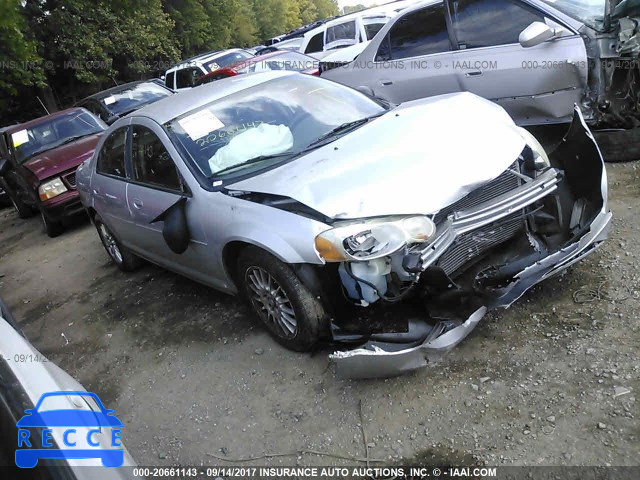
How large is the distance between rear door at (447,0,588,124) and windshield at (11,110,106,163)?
5818 millimetres

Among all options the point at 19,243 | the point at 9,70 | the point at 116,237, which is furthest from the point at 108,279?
the point at 9,70

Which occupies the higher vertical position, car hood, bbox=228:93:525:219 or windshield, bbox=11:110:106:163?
car hood, bbox=228:93:525:219

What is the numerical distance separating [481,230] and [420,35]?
11.4ft

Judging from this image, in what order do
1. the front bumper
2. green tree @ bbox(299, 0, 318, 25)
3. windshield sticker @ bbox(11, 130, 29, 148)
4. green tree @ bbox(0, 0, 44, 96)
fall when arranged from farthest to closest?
green tree @ bbox(299, 0, 318, 25)
green tree @ bbox(0, 0, 44, 96)
windshield sticker @ bbox(11, 130, 29, 148)
the front bumper

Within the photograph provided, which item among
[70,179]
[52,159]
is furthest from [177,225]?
[52,159]

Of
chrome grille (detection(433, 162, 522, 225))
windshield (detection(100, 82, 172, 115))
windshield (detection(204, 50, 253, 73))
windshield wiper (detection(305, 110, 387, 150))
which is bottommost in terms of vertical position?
windshield (detection(204, 50, 253, 73))

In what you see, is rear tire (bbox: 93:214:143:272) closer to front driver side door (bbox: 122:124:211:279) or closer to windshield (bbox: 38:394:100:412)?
front driver side door (bbox: 122:124:211:279)

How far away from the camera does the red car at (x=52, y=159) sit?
748cm

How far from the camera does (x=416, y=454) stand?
8.13 ft

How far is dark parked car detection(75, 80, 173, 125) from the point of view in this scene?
9836mm

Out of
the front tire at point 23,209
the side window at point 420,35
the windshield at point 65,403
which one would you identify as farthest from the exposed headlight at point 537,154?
the front tire at point 23,209

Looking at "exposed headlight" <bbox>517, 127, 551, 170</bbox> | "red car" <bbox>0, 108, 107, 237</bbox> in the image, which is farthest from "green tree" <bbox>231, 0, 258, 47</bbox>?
"exposed headlight" <bbox>517, 127, 551, 170</bbox>

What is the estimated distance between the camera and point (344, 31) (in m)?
13.5

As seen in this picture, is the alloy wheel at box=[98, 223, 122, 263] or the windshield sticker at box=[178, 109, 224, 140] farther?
the alloy wheel at box=[98, 223, 122, 263]
